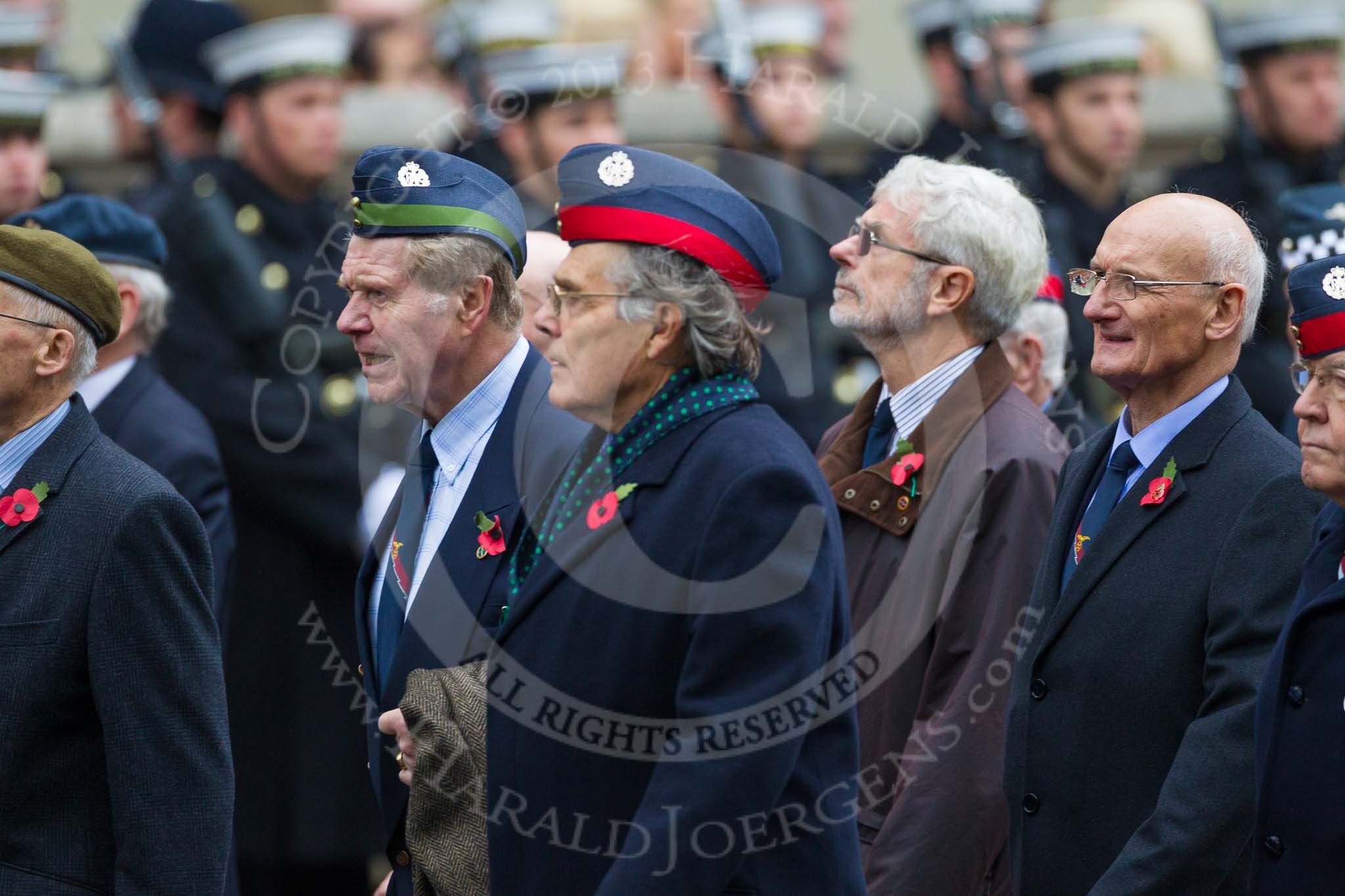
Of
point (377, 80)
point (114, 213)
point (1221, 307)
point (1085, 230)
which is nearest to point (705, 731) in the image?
point (1221, 307)

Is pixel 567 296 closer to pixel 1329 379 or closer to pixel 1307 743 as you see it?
pixel 1329 379

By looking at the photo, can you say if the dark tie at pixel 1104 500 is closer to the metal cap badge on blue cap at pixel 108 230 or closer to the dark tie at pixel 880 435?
the dark tie at pixel 880 435

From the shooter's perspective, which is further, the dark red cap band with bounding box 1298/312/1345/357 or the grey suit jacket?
the grey suit jacket

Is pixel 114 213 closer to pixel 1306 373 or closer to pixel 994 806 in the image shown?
pixel 994 806

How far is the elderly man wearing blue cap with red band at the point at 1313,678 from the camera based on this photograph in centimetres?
320

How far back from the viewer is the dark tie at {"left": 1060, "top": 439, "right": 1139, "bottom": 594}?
3.96m

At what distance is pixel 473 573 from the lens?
3.85 meters

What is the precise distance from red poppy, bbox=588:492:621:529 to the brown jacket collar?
38.0 inches

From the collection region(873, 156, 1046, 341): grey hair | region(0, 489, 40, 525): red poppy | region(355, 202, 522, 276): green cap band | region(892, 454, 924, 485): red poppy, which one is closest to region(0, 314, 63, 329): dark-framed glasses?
region(0, 489, 40, 525): red poppy

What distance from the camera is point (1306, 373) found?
342 cm

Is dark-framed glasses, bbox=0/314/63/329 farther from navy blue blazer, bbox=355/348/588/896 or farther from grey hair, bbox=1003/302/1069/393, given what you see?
grey hair, bbox=1003/302/1069/393

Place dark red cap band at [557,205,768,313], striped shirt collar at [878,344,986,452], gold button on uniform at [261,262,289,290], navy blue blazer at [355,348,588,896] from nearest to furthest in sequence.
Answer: dark red cap band at [557,205,768,313]
navy blue blazer at [355,348,588,896]
striped shirt collar at [878,344,986,452]
gold button on uniform at [261,262,289,290]

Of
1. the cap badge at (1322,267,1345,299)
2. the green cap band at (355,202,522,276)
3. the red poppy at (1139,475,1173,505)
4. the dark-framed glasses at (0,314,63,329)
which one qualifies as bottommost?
the dark-framed glasses at (0,314,63,329)

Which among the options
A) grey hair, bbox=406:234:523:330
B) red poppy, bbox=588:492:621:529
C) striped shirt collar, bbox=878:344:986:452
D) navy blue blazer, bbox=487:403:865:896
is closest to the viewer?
navy blue blazer, bbox=487:403:865:896
